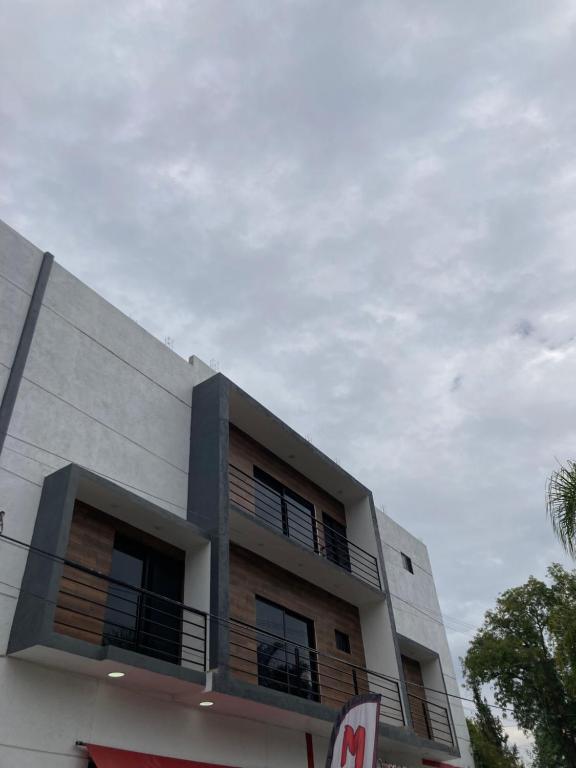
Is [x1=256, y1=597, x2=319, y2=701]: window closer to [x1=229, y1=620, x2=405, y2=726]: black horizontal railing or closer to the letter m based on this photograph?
[x1=229, y1=620, x2=405, y2=726]: black horizontal railing

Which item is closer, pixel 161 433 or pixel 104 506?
pixel 104 506

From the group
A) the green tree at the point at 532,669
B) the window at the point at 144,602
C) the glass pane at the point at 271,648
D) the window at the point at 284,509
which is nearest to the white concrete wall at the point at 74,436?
the window at the point at 144,602

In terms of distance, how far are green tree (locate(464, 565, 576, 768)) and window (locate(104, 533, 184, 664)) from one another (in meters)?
20.5

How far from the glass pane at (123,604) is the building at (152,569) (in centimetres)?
3

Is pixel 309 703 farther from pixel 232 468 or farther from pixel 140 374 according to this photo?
pixel 140 374

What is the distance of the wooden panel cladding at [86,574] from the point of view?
9.02m

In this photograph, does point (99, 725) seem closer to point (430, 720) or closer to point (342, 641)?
point (342, 641)

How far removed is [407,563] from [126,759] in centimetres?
1334

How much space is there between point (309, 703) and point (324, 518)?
6.30 metres

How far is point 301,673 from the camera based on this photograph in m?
13.2

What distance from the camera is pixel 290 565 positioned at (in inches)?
556

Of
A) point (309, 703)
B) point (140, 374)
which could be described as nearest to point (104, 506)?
point (140, 374)

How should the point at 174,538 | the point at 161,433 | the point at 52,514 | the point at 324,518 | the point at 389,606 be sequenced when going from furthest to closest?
the point at 324,518 → the point at 389,606 → the point at 161,433 → the point at 174,538 → the point at 52,514

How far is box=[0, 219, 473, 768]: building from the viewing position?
27.9 ft
